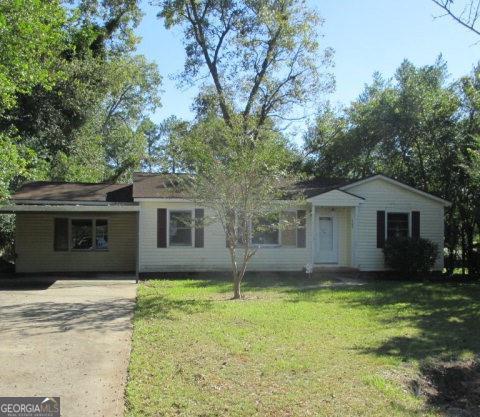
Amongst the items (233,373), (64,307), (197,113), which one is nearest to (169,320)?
(64,307)

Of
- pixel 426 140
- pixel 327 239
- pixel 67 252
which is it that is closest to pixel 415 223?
pixel 327 239

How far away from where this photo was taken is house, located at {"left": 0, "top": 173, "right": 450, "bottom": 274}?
1758 centimetres

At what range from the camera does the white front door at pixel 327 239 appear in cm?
1900

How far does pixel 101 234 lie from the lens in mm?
19469

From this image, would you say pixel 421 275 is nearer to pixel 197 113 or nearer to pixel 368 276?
pixel 368 276

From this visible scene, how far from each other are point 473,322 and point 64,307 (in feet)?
27.0

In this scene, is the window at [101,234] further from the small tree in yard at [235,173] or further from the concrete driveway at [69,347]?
the small tree in yard at [235,173]

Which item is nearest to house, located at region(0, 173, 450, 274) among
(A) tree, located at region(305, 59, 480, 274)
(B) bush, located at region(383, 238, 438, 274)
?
(B) bush, located at region(383, 238, 438, 274)

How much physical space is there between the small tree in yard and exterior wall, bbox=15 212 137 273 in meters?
7.00

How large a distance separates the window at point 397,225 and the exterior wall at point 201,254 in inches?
114

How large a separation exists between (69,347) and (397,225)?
13.9 meters

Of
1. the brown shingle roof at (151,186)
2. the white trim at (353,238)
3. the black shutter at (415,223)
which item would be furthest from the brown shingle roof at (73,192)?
the black shutter at (415,223)

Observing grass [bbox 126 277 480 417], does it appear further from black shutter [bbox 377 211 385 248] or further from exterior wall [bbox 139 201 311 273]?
black shutter [bbox 377 211 385 248]

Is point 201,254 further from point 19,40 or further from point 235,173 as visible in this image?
point 19,40
